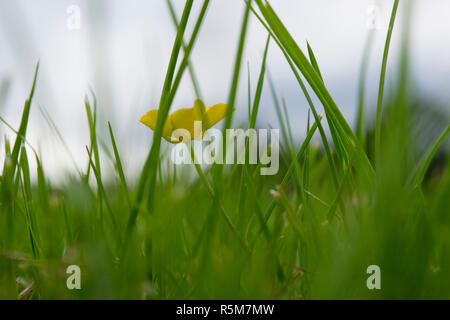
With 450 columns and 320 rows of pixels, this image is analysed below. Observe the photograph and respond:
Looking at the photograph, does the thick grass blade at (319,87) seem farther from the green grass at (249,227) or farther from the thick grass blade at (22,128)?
the thick grass blade at (22,128)

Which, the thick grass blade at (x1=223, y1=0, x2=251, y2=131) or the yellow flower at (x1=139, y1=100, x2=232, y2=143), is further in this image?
the yellow flower at (x1=139, y1=100, x2=232, y2=143)

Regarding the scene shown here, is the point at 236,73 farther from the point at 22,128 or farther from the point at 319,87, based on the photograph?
the point at 22,128

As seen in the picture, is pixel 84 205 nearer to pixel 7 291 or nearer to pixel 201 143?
pixel 7 291

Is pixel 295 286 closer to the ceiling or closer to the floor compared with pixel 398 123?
closer to the floor

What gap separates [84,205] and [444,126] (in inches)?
19.2

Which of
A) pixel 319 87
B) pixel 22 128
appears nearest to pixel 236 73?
pixel 319 87

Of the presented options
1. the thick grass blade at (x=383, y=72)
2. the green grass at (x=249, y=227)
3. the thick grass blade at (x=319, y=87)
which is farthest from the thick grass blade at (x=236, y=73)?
the thick grass blade at (x=383, y=72)

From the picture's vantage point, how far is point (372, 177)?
52 cm

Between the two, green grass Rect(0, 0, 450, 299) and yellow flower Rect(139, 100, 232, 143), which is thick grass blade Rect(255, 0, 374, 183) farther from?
yellow flower Rect(139, 100, 232, 143)

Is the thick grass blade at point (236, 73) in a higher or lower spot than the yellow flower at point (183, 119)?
higher

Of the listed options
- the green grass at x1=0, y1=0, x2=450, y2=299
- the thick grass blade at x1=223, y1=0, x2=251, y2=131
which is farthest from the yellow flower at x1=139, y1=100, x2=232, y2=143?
the thick grass blade at x1=223, y1=0, x2=251, y2=131

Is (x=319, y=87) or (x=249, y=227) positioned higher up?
(x=319, y=87)
